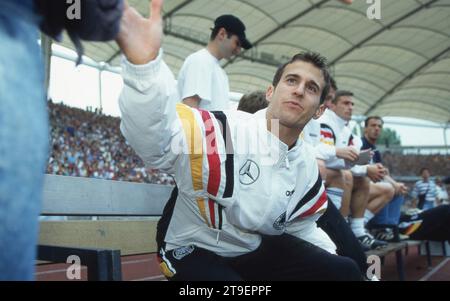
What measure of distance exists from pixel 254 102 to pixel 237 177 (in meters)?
1.25

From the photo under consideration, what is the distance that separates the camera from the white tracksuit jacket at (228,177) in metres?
1.60

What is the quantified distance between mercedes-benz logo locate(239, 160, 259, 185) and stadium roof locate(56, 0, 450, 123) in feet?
47.5

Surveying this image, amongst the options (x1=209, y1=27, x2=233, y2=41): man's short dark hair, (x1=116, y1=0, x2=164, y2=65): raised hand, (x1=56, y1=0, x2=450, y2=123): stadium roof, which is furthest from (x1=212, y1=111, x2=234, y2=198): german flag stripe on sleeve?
(x1=56, y1=0, x2=450, y2=123): stadium roof

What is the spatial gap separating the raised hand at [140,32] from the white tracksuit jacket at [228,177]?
13.7 inches

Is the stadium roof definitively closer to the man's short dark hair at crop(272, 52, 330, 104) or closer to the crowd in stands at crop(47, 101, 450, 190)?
the crowd in stands at crop(47, 101, 450, 190)

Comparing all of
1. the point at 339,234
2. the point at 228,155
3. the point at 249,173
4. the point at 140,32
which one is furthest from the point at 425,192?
the point at 140,32

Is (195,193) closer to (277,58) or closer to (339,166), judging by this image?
(339,166)

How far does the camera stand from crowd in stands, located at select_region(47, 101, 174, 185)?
48.3 feet

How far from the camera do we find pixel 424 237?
5.87m

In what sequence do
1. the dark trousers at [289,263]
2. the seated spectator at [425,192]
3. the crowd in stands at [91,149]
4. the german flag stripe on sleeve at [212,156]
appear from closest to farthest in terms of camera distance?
1. the german flag stripe on sleeve at [212,156]
2. the dark trousers at [289,263]
3. the seated spectator at [425,192]
4. the crowd in stands at [91,149]

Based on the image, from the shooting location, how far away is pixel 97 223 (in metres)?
2.19

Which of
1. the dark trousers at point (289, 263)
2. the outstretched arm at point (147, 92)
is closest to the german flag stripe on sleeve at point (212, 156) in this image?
the outstretched arm at point (147, 92)

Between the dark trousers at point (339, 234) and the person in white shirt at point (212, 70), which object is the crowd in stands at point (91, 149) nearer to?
A: the person in white shirt at point (212, 70)

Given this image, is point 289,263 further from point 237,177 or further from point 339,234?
point 339,234
